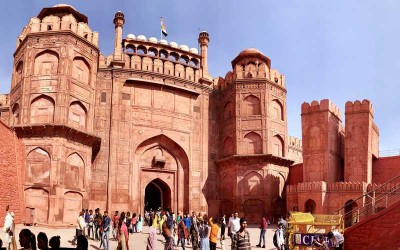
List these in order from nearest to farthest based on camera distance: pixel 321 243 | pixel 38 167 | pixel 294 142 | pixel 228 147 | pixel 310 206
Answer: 1. pixel 321 243
2. pixel 38 167
3. pixel 310 206
4. pixel 228 147
5. pixel 294 142

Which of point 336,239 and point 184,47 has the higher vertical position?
point 184,47

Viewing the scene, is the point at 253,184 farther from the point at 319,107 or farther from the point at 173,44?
the point at 173,44

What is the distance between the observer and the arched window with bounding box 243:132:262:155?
2516cm

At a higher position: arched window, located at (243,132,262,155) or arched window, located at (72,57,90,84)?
arched window, located at (72,57,90,84)

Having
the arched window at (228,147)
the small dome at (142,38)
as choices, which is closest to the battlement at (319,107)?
the arched window at (228,147)

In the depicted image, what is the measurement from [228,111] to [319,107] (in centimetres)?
569

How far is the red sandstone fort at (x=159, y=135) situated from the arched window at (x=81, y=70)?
6 centimetres

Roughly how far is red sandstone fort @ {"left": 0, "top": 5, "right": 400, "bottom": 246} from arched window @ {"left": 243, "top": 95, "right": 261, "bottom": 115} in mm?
62

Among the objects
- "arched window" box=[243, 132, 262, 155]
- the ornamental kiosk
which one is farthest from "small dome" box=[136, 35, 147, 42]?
the ornamental kiosk

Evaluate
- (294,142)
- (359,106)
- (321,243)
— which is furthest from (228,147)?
(321,243)

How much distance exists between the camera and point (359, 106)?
23672 millimetres

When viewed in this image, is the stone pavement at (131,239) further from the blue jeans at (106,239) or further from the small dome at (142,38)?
the small dome at (142,38)

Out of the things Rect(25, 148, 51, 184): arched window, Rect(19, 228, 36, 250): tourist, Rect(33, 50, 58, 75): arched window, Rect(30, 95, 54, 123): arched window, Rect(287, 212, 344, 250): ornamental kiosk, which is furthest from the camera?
Rect(33, 50, 58, 75): arched window

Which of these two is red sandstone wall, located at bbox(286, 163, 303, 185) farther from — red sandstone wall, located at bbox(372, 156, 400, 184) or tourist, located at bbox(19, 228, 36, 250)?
tourist, located at bbox(19, 228, 36, 250)
